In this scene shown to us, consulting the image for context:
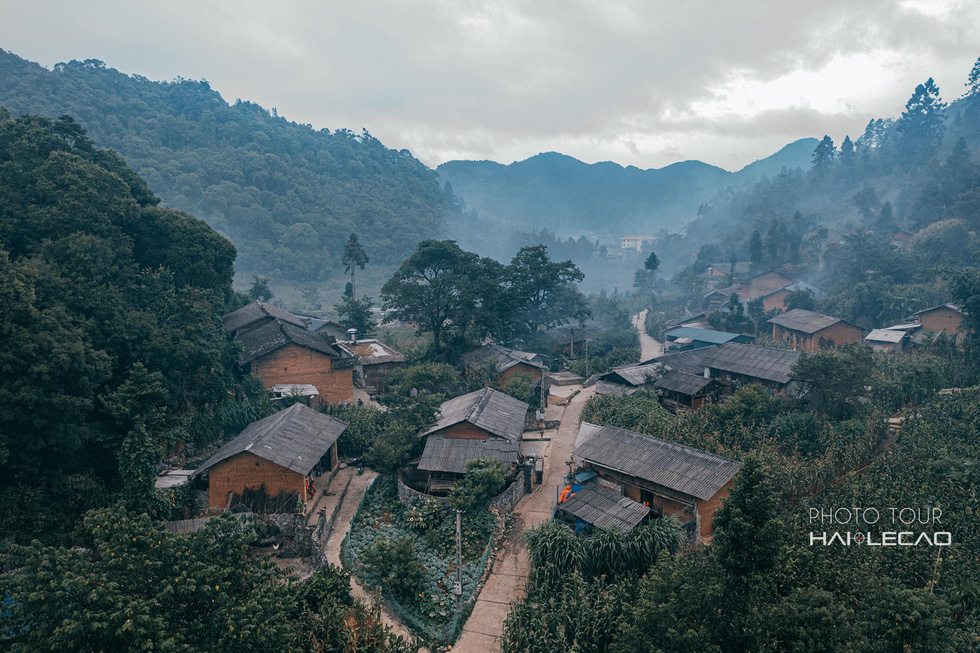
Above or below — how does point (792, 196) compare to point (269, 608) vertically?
above

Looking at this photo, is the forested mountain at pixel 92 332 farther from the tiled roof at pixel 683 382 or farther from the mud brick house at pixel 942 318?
the mud brick house at pixel 942 318

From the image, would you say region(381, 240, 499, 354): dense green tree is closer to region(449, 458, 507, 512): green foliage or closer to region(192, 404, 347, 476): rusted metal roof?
region(192, 404, 347, 476): rusted metal roof

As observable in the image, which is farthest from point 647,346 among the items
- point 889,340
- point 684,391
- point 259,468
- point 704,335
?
point 259,468

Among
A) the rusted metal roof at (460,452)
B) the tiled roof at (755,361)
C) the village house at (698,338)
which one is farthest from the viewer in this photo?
the village house at (698,338)

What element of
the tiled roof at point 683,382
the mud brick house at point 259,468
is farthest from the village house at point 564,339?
the mud brick house at point 259,468

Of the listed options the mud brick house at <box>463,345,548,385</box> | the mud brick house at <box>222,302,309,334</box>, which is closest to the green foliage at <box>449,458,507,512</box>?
the mud brick house at <box>463,345,548,385</box>

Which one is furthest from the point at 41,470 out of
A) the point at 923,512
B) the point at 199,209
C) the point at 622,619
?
the point at 199,209

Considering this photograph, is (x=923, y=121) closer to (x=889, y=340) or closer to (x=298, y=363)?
(x=889, y=340)

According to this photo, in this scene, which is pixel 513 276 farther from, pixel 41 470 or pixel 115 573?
pixel 115 573
